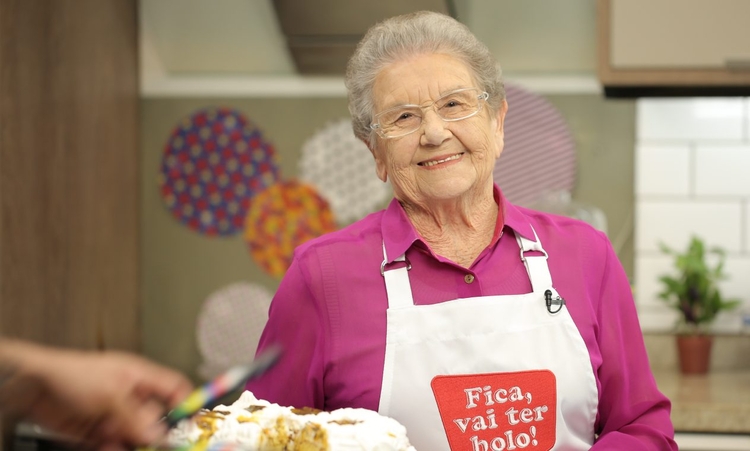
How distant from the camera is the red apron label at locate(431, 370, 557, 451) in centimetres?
111

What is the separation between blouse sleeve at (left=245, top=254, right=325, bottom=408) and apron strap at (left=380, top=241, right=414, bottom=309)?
10cm

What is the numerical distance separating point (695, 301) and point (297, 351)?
146 cm

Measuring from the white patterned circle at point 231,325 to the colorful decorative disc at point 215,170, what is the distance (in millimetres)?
191

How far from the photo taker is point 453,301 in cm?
118

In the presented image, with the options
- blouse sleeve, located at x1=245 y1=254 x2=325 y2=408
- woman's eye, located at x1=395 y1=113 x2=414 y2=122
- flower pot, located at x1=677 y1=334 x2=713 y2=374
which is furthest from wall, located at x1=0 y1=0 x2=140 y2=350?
flower pot, located at x1=677 y1=334 x2=713 y2=374

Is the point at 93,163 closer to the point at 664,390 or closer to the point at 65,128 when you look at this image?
the point at 65,128

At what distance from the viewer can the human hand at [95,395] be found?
63 cm

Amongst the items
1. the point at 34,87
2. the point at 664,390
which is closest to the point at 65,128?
the point at 34,87

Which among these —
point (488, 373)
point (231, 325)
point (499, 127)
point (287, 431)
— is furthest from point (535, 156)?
point (287, 431)

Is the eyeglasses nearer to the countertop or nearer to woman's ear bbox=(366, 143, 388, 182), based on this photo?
woman's ear bbox=(366, 143, 388, 182)

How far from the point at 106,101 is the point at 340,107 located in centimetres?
66

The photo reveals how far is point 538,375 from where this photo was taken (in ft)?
3.77

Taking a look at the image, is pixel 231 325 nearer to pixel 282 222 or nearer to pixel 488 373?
pixel 282 222

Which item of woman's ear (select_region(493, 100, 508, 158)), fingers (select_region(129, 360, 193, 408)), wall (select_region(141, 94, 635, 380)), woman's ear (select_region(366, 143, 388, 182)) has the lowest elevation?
wall (select_region(141, 94, 635, 380))
